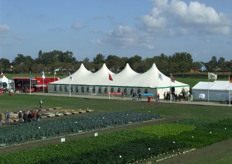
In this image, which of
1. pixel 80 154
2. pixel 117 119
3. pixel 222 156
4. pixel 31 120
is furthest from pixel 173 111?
pixel 80 154

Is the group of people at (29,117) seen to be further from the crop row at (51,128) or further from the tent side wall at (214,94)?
the tent side wall at (214,94)

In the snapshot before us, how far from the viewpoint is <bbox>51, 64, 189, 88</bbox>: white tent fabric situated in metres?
51.6

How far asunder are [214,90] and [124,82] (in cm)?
1551

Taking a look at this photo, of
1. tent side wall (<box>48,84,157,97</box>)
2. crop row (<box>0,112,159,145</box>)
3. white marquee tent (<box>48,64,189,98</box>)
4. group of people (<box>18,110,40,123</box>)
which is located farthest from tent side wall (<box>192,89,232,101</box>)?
group of people (<box>18,110,40,123</box>)

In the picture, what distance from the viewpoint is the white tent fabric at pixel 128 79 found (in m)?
51.6


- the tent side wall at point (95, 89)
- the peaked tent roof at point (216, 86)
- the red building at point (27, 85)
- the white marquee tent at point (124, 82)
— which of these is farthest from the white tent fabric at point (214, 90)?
the red building at point (27, 85)

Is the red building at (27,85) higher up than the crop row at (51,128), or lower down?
higher up

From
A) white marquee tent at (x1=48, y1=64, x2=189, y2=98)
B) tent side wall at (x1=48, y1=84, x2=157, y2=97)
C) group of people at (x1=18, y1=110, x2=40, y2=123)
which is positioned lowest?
group of people at (x1=18, y1=110, x2=40, y2=123)

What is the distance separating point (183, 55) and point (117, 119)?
5872 inches

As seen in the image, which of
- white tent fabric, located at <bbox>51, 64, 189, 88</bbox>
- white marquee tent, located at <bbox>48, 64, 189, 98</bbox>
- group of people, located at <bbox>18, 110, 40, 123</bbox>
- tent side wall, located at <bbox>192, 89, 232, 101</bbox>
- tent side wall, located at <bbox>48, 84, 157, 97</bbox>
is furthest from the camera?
white tent fabric, located at <bbox>51, 64, 189, 88</bbox>

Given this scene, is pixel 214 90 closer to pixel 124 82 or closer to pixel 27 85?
pixel 124 82

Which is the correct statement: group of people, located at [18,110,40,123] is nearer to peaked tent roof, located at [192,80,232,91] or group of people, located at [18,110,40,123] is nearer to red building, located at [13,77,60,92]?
peaked tent roof, located at [192,80,232,91]

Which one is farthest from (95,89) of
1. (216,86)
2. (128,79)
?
(216,86)

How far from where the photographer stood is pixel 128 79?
55250mm
